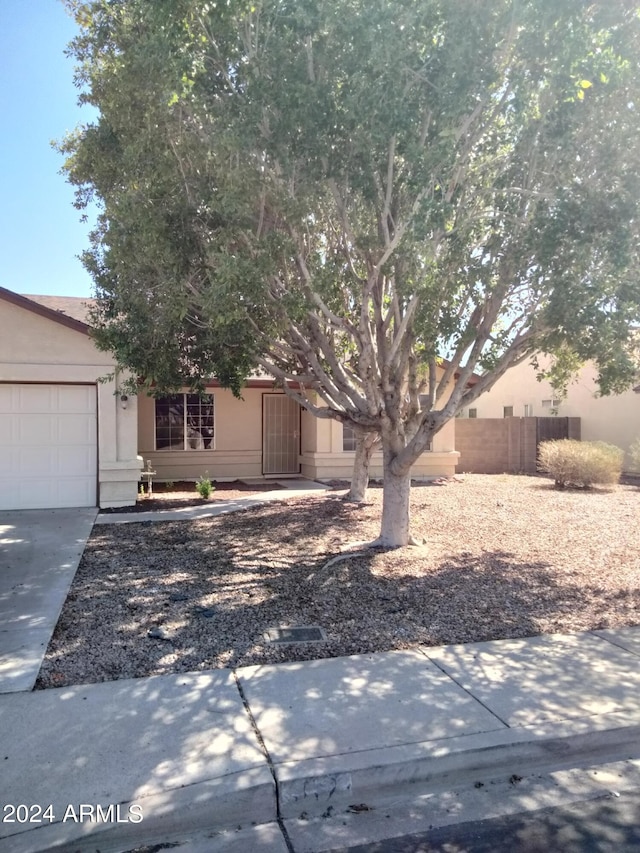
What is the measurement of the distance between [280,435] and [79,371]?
22.4 ft

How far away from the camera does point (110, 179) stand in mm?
8914

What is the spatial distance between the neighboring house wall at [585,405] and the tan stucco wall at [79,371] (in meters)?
11.5

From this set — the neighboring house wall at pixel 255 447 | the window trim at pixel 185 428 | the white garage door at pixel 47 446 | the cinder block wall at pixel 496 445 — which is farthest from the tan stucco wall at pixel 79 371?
the cinder block wall at pixel 496 445

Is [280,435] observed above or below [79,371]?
below

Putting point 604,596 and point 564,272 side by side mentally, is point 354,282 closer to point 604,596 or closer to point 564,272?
point 564,272

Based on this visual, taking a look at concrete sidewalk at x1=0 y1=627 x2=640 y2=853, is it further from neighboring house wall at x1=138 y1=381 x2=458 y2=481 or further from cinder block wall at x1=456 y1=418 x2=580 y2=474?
cinder block wall at x1=456 y1=418 x2=580 y2=474

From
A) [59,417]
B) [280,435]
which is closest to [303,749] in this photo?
[59,417]

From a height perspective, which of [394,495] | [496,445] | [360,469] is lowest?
[394,495]

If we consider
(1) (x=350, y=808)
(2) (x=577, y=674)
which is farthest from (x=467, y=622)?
(1) (x=350, y=808)

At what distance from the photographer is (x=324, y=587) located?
280 inches

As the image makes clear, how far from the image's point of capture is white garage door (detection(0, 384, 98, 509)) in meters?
11.9

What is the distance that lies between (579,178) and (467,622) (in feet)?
16.9

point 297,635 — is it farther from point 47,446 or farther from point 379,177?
point 47,446

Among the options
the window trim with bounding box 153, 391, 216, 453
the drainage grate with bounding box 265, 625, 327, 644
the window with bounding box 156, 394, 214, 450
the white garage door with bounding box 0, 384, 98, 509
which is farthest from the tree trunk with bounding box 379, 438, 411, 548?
the window with bounding box 156, 394, 214, 450
